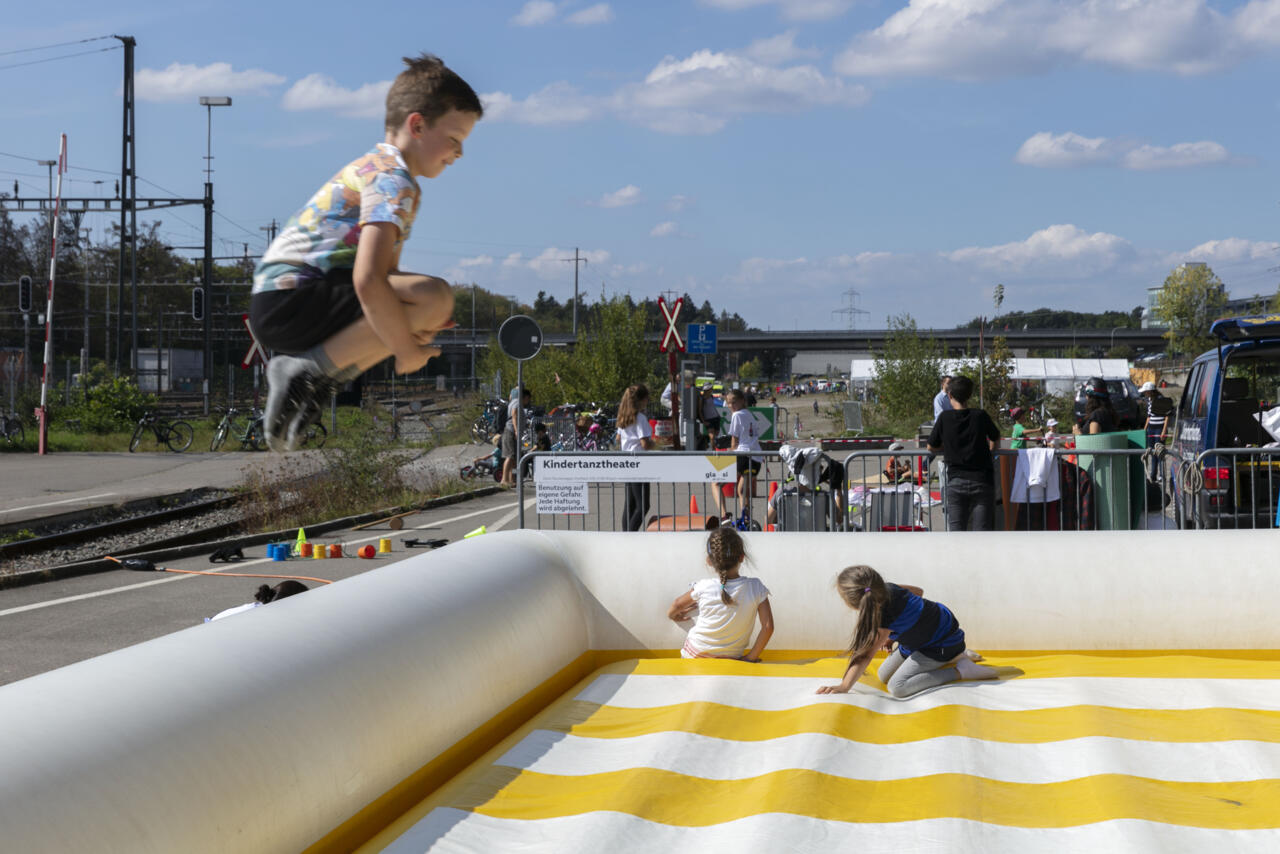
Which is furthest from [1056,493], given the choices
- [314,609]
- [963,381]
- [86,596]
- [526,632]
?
[86,596]

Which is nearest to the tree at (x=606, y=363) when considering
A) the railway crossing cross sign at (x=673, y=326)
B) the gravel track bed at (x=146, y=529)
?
the gravel track bed at (x=146, y=529)

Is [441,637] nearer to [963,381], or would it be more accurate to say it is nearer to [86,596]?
[963,381]

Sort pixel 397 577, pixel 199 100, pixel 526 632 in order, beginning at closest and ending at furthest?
1. pixel 199 100
2. pixel 397 577
3. pixel 526 632

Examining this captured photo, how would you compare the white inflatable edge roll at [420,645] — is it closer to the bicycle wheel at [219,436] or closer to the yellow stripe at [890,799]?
the yellow stripe at [890,799]

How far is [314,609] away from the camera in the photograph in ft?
17.5

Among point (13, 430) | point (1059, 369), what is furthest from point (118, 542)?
point (1059, 369)

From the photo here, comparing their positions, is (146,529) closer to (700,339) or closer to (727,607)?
(700,339)

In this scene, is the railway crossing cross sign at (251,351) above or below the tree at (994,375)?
below

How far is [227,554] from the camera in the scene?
12.4m

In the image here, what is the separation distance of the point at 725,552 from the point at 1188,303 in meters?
52.8

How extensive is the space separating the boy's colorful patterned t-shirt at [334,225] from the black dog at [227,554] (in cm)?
1042

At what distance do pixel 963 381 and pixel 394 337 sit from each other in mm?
7775

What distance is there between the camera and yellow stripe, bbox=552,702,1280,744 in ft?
19.6

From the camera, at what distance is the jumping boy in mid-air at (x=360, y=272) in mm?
2625
